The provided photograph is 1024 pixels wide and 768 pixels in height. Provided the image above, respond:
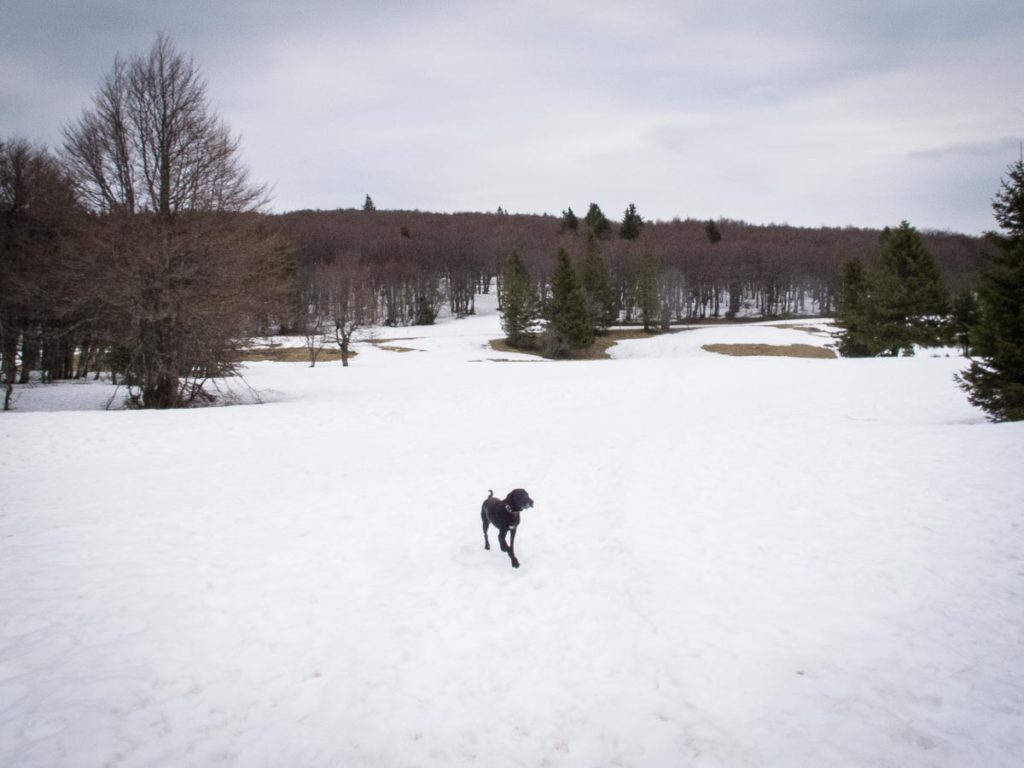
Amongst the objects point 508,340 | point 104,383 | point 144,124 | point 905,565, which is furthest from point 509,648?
point 508,340

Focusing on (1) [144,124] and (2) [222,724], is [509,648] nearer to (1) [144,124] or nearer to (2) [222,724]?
(2) [222,724]

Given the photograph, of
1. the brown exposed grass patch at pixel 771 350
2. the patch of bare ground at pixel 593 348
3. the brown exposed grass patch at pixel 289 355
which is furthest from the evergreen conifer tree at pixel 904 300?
Result: the brown exposed grass patch at pixel 289 355

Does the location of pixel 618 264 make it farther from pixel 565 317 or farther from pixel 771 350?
pixel 771 350

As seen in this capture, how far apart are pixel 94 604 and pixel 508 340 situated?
166ft

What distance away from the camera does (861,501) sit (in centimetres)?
834

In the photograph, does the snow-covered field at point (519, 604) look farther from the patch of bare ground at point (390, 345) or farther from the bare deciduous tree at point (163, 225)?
the patch of bare ground at point (390, 345)

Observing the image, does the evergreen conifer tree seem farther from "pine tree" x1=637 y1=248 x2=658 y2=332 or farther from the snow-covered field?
"pine tree" x1=637 y1=248 x2=658 y2=332

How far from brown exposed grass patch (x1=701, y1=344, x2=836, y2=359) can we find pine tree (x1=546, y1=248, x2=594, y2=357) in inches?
529

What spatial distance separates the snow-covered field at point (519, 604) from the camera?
3.82 meters

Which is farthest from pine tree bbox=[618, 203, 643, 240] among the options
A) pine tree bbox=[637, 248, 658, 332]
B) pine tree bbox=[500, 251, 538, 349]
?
pine tree bbox=[500, 251, 538, 349]

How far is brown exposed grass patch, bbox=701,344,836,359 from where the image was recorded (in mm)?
47312

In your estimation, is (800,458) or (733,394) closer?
(800,458)

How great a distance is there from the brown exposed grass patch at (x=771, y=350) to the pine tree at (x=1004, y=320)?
34.7 m

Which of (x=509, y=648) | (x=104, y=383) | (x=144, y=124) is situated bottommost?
(x=509, y=648)
